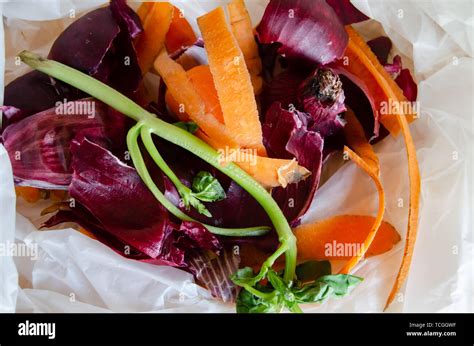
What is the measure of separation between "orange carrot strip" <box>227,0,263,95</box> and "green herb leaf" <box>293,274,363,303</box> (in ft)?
0.86

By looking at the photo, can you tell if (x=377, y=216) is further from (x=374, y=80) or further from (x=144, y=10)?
(x=144, y=10)

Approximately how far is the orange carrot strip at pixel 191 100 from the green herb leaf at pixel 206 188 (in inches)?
1.5

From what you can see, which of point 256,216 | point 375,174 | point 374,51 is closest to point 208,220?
point 256,216

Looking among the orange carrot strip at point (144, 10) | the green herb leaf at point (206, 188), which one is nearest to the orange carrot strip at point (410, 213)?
the green herb leaf at point (206, 188)

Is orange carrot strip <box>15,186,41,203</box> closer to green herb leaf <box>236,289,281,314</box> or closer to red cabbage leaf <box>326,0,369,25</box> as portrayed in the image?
green herb leaf <box>236,289,281,314</box>

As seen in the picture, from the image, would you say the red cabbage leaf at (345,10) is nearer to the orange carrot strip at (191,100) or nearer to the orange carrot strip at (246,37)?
the orange carrot strip at (246,37)

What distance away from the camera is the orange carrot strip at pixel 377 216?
0.76m

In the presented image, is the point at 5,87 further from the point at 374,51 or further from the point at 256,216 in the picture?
the point at 374,51

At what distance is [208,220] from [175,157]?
0.29 ft

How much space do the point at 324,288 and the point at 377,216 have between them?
4.5 inches

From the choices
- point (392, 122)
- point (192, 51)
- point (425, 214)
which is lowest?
point (425, 214)

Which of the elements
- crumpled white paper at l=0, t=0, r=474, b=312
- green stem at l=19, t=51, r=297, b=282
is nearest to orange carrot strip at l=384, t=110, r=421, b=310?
crumpled white paper at l=0, t=0, r=474, b=312

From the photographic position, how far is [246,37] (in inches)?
31.9

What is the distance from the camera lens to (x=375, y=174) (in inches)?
31.3
